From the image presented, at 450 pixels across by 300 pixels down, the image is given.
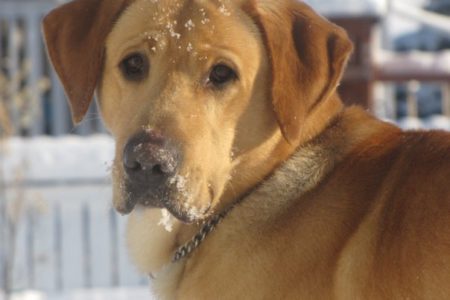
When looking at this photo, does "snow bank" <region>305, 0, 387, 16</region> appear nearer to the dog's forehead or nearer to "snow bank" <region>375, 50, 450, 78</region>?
"snow bank" <region>375, 50, 450, 78</region>

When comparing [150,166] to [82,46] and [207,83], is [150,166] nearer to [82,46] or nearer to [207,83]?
[207,83]

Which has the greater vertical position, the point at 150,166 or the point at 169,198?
the point at 150,166

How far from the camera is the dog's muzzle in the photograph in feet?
9.17

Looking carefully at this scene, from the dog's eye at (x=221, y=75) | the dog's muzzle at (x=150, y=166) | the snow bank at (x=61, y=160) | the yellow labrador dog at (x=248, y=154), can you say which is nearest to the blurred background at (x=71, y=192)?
the snow bank at (x=61, y=160)

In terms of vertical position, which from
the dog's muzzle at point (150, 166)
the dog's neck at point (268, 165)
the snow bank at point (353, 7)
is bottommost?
the snow bank at point (353, 7)

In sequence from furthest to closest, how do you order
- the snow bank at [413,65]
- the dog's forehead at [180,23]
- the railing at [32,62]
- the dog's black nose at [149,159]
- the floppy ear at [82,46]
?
the railing at [32,62], the snow bank at [413,65], the floppy ear at [82,46], the dog's forehead at [180,23], the dog's black nose at [149,159]

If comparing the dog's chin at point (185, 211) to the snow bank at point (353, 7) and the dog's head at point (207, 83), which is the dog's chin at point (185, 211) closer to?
the dog's head at point (207, 83)

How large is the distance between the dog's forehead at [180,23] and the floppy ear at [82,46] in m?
0.04

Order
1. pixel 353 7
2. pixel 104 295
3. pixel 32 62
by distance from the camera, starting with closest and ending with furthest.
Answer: pixel 104 295, pixel 353 7, pixel 32 62

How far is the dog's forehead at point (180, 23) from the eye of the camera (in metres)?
3.06

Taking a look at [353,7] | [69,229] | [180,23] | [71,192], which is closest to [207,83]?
[180,23]

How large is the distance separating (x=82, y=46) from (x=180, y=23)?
0.37 metres

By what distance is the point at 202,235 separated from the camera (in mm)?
3121

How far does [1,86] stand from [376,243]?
5.26m
